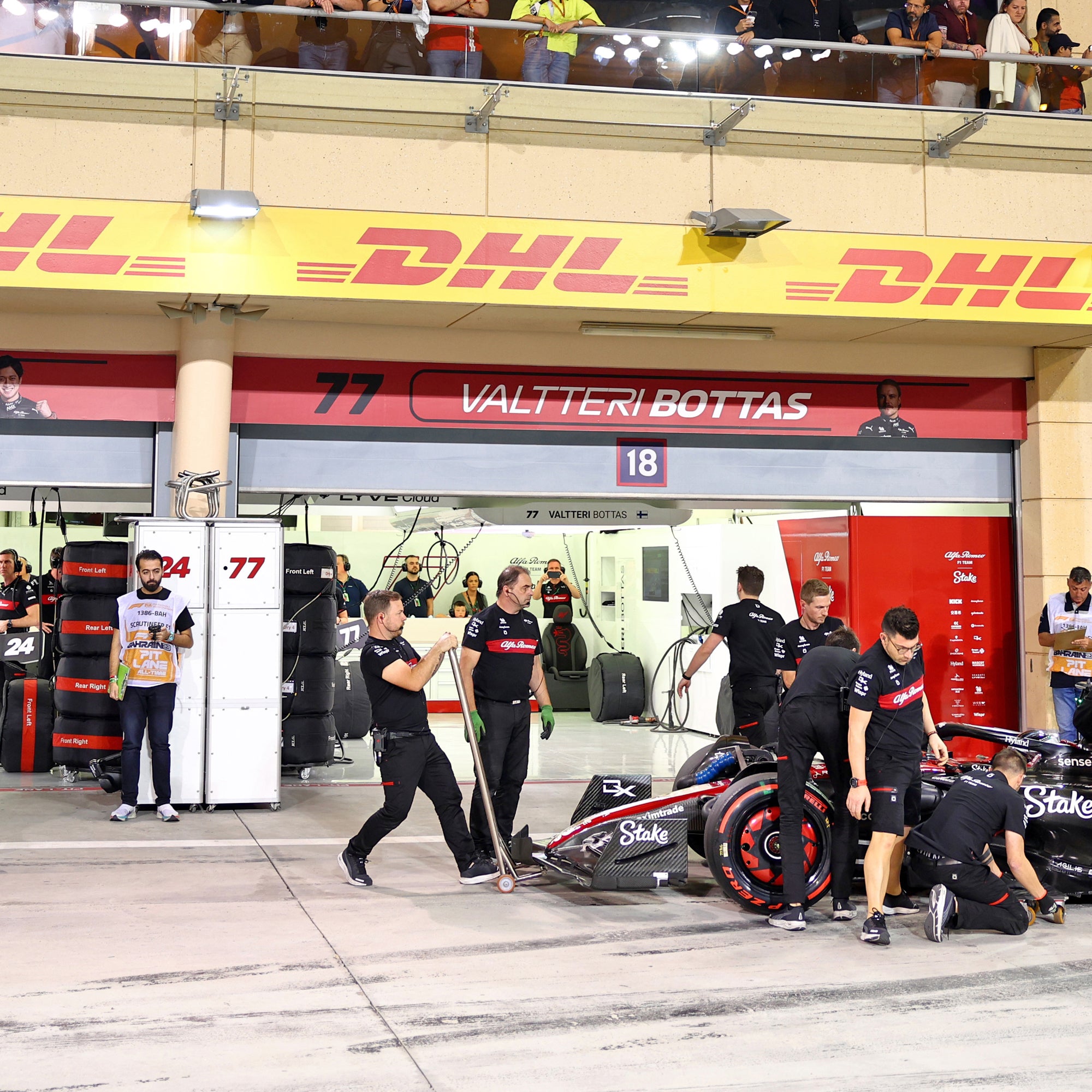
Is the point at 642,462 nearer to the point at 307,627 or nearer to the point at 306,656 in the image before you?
the point at 307,627

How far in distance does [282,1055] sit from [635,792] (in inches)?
131

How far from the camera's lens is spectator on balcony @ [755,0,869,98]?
34.4 ft

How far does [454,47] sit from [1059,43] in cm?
538

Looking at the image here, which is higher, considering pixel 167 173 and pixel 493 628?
pixel 167 173

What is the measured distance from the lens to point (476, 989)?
524 cm

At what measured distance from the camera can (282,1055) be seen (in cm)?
443

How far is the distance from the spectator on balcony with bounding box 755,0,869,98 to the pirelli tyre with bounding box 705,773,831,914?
20.6ft

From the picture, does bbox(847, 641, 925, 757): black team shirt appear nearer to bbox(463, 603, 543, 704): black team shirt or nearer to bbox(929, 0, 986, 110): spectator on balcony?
bbox(463, 603, 543, 704): black team shirt

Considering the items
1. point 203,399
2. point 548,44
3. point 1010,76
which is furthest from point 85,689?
point 1010,76

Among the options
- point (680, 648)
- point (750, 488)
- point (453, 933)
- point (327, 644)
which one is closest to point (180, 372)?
point (327, 644)

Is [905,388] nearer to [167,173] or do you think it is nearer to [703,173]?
[703,173]

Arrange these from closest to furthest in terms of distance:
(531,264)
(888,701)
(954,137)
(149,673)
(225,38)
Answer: (888,701) → (149,673) → (225,38) → (531,264) → (954,137)

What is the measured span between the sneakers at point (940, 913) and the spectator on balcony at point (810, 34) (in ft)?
22.2

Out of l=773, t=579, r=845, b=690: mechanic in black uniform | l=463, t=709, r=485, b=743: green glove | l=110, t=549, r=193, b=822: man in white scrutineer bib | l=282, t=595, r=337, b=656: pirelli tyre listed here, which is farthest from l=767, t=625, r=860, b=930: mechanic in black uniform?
l=282, t=595, r=337, b=656: pirelli tyre
